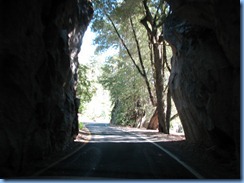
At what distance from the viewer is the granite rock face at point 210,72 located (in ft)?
29.7

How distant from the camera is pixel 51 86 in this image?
13.1 m

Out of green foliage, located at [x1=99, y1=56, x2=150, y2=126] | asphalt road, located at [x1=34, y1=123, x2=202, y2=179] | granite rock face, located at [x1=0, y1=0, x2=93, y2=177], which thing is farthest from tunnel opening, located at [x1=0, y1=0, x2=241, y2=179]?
green foliage, located at [x1=99, y1=56, x2=150, y2=126]

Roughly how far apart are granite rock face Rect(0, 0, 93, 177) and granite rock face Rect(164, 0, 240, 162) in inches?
200

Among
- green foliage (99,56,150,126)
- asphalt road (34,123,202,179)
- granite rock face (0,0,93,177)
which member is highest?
green foliage (99,56,150,126)

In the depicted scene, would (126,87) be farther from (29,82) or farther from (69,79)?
(29,82)

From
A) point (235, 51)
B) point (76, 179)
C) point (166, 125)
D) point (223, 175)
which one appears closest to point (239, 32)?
point (235, 51)

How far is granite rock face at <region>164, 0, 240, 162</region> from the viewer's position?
356 inches

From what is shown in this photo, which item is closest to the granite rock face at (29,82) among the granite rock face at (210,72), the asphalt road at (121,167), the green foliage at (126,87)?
the asphalt road at (121,167)

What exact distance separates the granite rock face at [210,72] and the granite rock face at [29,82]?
16.7ft

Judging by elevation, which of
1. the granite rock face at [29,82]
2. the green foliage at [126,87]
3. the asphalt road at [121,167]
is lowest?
the asphalt road at [121,167]

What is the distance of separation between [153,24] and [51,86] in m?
16.8

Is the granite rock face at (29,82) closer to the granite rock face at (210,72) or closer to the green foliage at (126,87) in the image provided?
the granite rock face at (210,72)

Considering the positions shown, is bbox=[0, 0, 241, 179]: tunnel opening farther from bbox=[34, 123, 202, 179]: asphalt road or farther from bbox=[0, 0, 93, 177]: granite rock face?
bbox=[34, 123, 202, 179]: asphalt road

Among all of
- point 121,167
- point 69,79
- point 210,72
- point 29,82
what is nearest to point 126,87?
point 69,79
